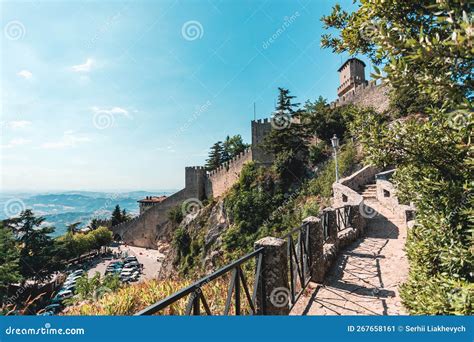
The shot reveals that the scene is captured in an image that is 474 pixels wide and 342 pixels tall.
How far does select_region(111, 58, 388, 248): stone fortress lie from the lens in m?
28.2

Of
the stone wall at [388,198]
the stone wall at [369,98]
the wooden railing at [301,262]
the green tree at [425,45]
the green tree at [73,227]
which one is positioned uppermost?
the stone wall at [369,98]

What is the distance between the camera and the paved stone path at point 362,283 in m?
4.36

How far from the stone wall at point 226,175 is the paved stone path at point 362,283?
70.0 ft

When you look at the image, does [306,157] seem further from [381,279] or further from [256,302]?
[256,302]

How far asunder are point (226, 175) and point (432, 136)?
3014cm

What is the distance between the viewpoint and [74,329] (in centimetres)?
258

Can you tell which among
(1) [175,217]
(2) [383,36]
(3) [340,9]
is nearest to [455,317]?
(2) [383,36]

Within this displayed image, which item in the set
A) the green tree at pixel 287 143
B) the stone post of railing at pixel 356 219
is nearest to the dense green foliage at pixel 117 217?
the green tree at pixel 287 143

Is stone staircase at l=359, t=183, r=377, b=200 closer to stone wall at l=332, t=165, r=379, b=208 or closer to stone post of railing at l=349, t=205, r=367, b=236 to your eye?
stone wall at l=332, t=165, r=379, b=208

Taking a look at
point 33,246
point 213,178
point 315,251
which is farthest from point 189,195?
point 315,251

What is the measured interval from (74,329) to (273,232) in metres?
14.5

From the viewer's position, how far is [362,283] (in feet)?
17.4

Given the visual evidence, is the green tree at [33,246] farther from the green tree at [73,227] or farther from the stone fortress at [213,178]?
the green tree at [73,227]

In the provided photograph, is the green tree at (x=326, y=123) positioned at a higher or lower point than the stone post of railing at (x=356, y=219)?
higher
